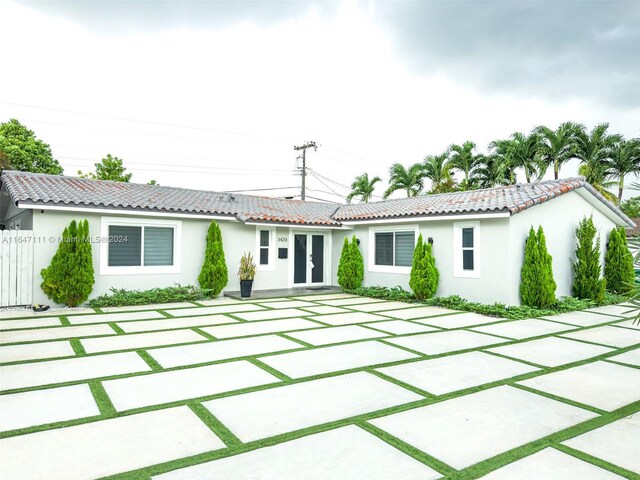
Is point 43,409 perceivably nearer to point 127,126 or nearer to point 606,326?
point 606,326

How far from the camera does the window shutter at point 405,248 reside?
13.4 metres

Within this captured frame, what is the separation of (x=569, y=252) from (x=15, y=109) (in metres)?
33.1

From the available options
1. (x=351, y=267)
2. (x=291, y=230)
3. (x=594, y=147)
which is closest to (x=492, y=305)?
(x=351, y=267)

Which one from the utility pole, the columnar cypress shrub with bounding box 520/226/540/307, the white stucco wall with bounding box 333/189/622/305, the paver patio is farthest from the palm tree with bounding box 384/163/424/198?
the paver patio

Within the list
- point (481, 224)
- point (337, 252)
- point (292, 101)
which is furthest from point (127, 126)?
point (481, 224)

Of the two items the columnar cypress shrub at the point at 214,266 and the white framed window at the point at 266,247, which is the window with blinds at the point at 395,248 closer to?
the white framed window at the point at 266,247

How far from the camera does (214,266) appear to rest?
12.6m

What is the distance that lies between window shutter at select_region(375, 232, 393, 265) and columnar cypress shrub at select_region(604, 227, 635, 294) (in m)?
7.60

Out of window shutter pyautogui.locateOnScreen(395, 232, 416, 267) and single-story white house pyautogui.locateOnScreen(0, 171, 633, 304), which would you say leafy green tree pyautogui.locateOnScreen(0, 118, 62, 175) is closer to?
single-story white house pyautogui.locateOnScreen(0, 171, 633, 304)

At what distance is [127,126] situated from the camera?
30.5 metres

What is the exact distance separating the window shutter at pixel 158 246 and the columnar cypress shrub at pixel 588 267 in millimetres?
12856

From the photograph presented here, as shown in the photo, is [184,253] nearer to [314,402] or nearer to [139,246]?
[139,246]

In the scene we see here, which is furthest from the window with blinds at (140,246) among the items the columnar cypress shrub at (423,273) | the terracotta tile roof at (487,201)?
the columnar cypress shrub at (423,273)

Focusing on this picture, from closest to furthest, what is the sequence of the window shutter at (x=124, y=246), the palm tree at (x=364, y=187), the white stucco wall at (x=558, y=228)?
the white stucco wall at (x=558, y=228), the window shutter at (x=124, y=246), the palm tree at (x=364, y=187)
